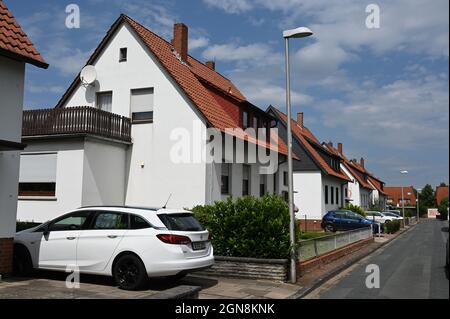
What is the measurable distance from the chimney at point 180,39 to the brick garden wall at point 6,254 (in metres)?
14.3

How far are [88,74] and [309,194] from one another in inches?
912

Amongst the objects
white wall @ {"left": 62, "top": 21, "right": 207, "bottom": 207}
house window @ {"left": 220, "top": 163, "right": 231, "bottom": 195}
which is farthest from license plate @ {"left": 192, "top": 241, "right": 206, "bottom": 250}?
house window @ {"left": 220, "top": 163, "right": 231, "bottom": 195}

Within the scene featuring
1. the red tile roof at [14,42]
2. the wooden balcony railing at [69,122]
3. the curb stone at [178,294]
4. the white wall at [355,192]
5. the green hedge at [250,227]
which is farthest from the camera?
the white wall at [355,192]

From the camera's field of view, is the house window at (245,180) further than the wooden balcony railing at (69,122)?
Yes

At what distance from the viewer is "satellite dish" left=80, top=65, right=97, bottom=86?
19562 millimetres

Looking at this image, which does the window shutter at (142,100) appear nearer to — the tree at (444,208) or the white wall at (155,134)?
the white wall at (155,134)

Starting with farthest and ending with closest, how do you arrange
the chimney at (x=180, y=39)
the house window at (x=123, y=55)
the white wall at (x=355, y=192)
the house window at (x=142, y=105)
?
the white wall at (x=355, y=192)
the chimney at (x=180, y=39)
the house window at (x=123, y=55)
the house window at (x=142, y=105)

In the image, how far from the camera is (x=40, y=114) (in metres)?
16.7

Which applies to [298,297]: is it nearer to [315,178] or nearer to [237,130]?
[237,130]

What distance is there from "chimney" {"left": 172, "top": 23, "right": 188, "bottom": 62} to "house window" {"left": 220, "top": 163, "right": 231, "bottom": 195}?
609cm

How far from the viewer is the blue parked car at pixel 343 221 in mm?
32219

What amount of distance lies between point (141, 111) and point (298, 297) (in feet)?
39.0

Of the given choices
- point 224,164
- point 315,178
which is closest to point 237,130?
point 224,164

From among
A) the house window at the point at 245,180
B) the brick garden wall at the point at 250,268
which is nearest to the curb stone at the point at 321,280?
the brick garden wall at the point at 250,268
